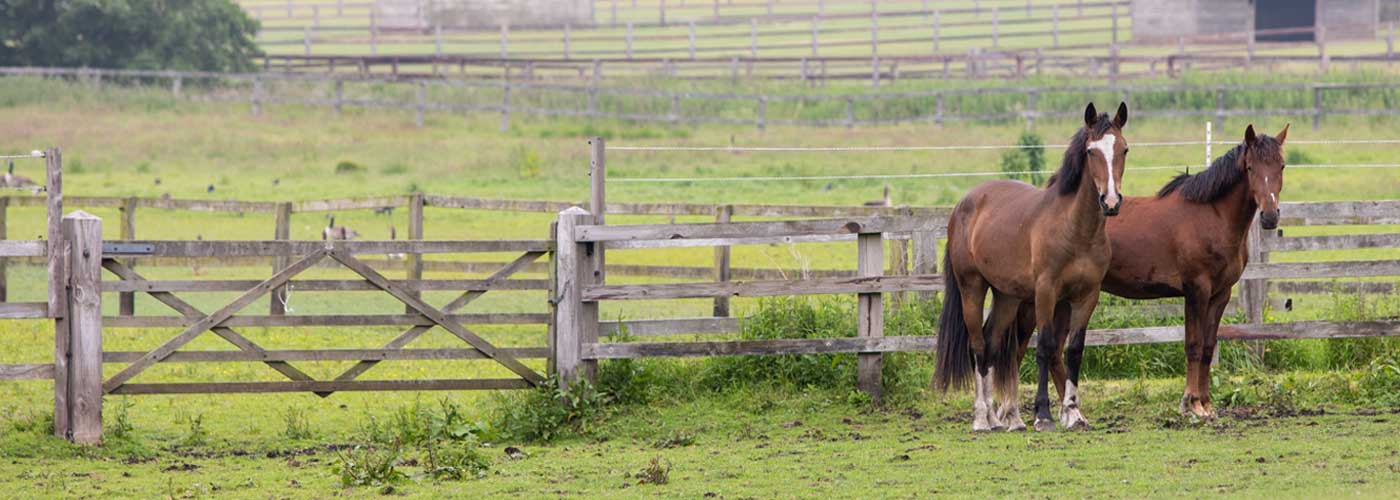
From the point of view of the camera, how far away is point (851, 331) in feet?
36.1

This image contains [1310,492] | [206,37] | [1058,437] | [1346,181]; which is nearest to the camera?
[1310,492]

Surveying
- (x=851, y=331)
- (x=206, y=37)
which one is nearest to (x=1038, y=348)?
(x=851, y=331)

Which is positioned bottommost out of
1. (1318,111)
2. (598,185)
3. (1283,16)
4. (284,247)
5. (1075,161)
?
(284,247)

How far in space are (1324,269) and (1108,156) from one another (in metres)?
2.82

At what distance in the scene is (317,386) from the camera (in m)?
9.93

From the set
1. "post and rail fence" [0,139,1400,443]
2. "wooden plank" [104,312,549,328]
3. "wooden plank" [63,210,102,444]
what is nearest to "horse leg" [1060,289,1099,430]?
"post and rail fence" [0,139,1400,443]

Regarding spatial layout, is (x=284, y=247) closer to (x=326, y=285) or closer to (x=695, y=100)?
(x=326, y=285)

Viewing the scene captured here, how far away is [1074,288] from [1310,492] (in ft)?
7.53

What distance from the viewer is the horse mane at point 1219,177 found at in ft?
31.6

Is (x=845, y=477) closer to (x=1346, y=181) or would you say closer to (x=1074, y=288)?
(x=1074, y=288)

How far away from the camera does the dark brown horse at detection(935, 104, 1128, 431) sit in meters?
9.01

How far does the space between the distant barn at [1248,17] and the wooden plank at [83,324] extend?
4674cm

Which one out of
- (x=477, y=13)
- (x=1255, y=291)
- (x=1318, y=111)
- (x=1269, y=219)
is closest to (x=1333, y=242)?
(x=1255, y=291)

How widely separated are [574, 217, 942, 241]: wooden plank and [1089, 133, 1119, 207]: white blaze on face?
6.07 ft
